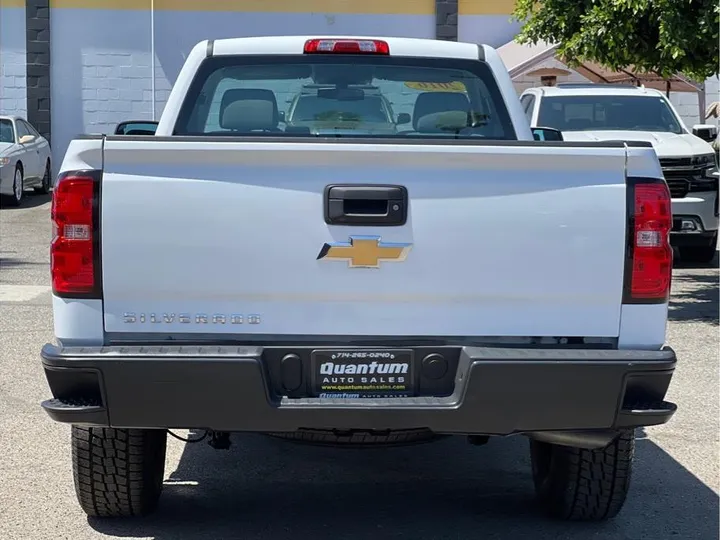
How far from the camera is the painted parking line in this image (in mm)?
11250

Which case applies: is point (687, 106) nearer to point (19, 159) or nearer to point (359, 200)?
point (19, 159)

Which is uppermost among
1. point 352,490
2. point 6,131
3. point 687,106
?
point 687,106

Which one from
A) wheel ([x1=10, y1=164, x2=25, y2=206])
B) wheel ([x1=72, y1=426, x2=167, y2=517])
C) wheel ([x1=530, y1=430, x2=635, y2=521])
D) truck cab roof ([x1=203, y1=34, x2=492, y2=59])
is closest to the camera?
wheel ([x1=72, y1=426, x2=167, y2=517])

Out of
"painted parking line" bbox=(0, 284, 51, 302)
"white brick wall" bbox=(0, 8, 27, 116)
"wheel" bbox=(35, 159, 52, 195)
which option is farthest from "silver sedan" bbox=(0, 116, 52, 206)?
"painted parking line" bbox=(0, 284, 51, 302)

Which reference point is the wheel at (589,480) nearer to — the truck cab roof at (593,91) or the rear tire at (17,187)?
the truck cab roof at (593,91)

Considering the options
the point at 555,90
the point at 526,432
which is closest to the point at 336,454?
the point at 526,432

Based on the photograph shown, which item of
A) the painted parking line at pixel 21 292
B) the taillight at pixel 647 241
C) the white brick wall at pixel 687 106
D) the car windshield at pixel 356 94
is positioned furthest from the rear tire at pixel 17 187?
the taillight at pixel 647 241

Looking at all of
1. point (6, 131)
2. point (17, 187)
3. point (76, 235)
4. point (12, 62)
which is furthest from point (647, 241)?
point (12, 62)

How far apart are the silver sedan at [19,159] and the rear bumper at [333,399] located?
16.3 m

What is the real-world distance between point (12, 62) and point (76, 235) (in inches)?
865

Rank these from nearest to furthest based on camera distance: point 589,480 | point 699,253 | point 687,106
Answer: point 589,480, point 699,253, point 687,106

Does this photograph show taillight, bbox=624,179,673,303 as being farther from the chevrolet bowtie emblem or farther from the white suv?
the white suv

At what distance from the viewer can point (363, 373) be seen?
4.28 metres

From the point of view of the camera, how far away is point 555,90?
14.2 m
